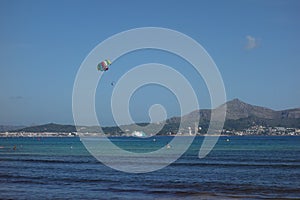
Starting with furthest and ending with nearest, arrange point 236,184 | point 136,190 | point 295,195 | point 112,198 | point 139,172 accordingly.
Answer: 1. point 139,172
2. point 236,184
3. point 136,190
4. point 295,195
5. point 112,198

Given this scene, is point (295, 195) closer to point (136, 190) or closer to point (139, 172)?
point (136, 190)

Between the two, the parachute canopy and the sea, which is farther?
the parachute canopy

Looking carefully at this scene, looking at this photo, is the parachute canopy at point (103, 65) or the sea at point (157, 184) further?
the parachute canopy at point (103, 65)

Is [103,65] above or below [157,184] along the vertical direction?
above

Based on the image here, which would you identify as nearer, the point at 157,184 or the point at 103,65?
the point at 157,184

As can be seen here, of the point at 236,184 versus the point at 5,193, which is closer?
the point at 5,193

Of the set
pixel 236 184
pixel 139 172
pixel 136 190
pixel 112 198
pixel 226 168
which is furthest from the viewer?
pixel 226 168

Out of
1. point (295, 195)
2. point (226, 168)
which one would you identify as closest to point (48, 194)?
point (295, 195)

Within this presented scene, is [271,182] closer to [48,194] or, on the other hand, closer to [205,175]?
[205,175]

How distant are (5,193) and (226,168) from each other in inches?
1022

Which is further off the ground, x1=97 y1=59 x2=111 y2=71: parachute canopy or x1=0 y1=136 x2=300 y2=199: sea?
x1=97 y1=59 x2=111 y2=71: parachute canopy

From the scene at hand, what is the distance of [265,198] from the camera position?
29.4 metres

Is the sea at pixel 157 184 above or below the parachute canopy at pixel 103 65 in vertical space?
below

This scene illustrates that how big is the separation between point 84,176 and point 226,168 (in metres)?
16.2
